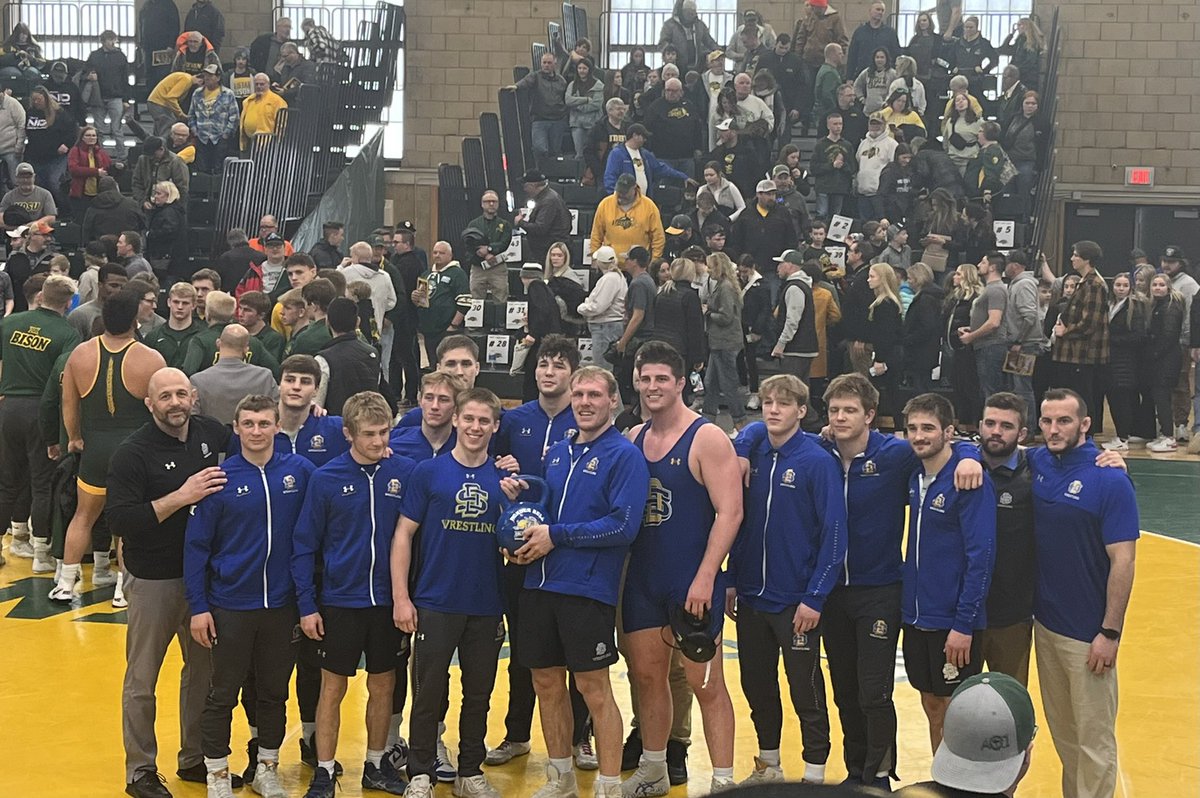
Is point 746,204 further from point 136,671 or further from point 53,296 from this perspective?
point 136,671

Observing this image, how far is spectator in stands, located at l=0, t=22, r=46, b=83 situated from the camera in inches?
812

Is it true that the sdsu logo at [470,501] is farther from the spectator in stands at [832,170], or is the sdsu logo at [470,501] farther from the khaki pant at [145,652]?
the spectator in stands at [832,170]

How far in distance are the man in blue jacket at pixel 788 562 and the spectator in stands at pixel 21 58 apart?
17.0 metres

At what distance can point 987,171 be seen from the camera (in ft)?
62.2

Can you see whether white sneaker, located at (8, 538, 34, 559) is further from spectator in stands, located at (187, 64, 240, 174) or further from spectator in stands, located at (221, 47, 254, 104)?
spectator in stands, located at (221, 47, 254, 104)

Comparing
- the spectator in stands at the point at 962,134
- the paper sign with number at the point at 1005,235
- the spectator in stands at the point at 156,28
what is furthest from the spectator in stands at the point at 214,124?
the paper sign with number at the point at 1005,235

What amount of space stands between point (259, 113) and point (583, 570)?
1462 centimetres

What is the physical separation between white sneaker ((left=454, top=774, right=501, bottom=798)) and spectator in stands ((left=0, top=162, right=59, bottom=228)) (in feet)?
41.7

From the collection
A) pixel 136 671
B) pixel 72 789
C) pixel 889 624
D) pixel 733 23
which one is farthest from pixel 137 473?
pixel 733 23

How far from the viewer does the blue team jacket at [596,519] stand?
20.0 ft

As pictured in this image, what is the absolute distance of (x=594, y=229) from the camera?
660 inches

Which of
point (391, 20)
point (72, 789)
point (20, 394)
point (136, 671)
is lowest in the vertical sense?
point (72, 789)

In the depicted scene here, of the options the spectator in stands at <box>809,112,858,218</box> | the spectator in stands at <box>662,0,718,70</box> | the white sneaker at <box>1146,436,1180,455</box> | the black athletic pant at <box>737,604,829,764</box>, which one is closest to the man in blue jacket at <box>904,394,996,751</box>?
the black athletic pant at <box>737,604,829,764</box>

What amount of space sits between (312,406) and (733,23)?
63.7 feet
